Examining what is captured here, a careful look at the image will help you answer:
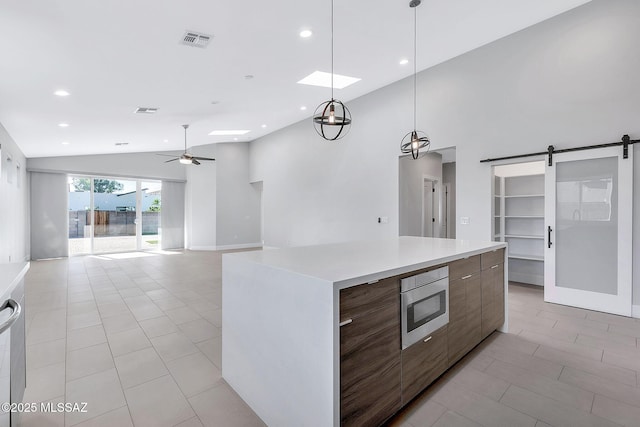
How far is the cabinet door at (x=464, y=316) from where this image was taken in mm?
2229

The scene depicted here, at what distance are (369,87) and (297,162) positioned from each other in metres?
3.04

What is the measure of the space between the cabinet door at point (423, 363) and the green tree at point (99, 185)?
10330mm

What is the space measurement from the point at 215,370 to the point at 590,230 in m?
4.57

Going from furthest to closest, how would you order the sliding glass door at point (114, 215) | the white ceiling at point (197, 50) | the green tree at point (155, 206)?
the green tree at point (155, 206) → the sliding glass door at point (114, 215) → the white ceiling at point (197, 50)

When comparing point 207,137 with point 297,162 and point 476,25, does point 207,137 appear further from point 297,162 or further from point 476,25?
point 476,25

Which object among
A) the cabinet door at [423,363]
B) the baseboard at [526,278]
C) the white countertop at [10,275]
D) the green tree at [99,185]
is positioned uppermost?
the green tree at [99,185]

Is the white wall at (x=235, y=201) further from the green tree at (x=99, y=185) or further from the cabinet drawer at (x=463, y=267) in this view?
the cabinet drawer at (x=463, y=267)

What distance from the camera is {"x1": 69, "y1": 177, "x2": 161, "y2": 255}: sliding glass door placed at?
894cm

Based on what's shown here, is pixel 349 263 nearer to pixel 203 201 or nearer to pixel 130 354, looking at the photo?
pixel 130 354

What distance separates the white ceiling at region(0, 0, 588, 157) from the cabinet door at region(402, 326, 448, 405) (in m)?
3.41

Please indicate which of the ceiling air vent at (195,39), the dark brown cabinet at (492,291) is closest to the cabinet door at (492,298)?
the dark brown cabinet at (492,291)

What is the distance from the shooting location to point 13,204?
6324mm

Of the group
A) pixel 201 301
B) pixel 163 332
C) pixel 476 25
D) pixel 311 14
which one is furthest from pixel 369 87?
pixel 163 332

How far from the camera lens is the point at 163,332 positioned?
10.2ft
